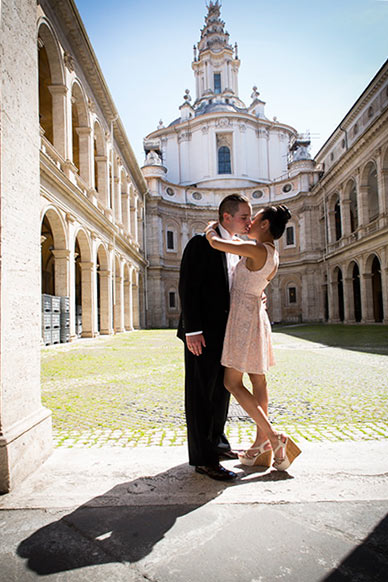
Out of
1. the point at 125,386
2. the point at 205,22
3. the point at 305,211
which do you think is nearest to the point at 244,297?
the point at 125,386

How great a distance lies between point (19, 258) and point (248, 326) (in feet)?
5.88

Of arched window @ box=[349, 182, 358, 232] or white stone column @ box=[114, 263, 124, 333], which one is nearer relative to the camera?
white stone column @ box=[114, 263, 124, 333]

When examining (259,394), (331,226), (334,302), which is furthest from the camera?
(331,226)

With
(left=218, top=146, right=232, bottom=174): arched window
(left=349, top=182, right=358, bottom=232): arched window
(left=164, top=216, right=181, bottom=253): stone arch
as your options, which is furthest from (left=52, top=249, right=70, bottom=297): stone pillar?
(left=218, top=146, right=232, bottom=174): arched window

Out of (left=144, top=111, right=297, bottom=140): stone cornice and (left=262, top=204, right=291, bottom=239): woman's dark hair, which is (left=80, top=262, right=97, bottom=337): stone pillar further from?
(left=144, top=111, right=297, bottom=140): stone cornice

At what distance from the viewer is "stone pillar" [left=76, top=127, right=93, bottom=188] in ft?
64.0

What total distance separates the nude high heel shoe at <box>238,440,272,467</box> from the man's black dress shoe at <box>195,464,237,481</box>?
0.26 metres

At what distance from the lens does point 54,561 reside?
1.89 meters

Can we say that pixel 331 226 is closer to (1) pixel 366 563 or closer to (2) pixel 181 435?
(2) pixel 181 435

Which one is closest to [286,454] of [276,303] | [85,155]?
[85,155]

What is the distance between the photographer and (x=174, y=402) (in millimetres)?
5547

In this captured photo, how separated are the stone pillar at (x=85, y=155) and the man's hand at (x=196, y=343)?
18.2m

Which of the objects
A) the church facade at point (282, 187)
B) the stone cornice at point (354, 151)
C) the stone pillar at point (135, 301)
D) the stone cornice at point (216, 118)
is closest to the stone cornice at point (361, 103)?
the church facade at point (282, 187)

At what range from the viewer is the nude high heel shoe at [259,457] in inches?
119
